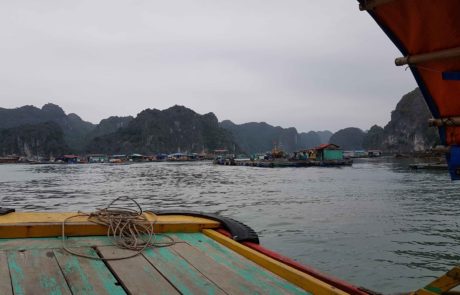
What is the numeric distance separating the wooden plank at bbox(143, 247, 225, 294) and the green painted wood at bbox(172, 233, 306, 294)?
28 centimetres

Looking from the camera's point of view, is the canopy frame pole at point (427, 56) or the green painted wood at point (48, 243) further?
the green painted wood at point (48, 243)

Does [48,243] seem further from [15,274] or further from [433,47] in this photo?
[433,47]

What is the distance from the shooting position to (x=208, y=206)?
56.6ft

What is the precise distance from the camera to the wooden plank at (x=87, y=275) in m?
2.45

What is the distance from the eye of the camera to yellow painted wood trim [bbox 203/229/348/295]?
2473 mm

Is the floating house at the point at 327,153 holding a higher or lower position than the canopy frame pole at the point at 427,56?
lower

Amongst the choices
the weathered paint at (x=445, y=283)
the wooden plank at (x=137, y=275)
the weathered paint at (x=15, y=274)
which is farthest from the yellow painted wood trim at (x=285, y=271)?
the weathered paint at (x=15, y=274)

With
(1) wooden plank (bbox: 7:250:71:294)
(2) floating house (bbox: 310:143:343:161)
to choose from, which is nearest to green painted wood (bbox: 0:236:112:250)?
(1) wooden plank (bbox: 7:250:71:294)

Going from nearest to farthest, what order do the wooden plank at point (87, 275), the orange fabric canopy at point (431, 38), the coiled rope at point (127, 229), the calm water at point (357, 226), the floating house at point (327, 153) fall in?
the orange fabric canopy at point (431, 38), the wooden plank at point (87, 275), the coiled rope at point (127, 229), the calm water at point (357, 226), the floating house at point (327, 153)

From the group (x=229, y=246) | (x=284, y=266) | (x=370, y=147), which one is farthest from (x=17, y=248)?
(x=370, y=147)

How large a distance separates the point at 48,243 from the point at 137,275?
3.63 feet

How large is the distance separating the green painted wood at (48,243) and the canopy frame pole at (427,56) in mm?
2706

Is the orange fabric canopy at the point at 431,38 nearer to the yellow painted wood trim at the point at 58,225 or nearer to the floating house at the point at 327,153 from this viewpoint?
the yellow painted wood trim at the point at 58,225

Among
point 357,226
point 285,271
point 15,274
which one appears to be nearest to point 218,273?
point 285,271
